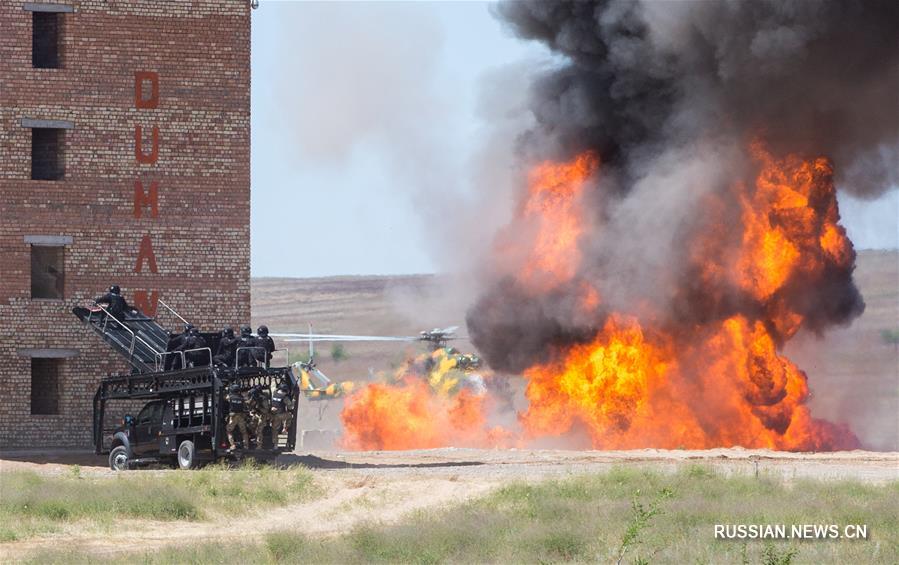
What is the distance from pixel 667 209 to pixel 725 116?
2682 mm

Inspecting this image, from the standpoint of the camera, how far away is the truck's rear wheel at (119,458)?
3272cm

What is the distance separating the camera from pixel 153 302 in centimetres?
3644

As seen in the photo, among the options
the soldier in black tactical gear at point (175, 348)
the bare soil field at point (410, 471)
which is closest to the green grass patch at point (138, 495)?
the bare soil field at point (410, 471)

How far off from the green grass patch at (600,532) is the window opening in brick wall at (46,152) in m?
15.9

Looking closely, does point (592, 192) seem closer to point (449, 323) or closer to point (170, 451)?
point (170, 451)

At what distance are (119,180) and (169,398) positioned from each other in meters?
6.76

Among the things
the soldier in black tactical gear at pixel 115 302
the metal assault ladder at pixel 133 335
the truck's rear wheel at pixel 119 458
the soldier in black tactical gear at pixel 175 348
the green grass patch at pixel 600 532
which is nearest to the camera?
the green grass patch at pixel 600 532

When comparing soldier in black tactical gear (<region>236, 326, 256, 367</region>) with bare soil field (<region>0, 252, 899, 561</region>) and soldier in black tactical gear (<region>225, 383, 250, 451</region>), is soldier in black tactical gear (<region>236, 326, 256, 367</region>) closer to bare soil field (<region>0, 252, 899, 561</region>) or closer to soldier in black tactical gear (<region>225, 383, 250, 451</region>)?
soldier in black tactical gear (<region>225, 383, 250, 451</region>)

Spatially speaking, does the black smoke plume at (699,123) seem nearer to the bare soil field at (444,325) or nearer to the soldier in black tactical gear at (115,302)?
the bare soil field at (444,325)

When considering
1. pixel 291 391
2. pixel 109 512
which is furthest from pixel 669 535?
pixel 291 391

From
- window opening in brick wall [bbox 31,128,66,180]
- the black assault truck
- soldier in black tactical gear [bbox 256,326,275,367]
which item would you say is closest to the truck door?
the black assault truck

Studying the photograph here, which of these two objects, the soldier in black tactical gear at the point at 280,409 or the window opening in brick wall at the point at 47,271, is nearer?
the soldier in black tactical gear at the point at 280,409

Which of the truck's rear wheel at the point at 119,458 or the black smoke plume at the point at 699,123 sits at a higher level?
the black smoke plume at the point at 699,123

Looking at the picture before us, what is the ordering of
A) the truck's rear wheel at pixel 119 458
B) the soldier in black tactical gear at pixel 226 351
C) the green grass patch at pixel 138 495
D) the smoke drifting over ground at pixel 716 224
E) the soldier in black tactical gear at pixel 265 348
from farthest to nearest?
the smoke drifting over ground at pixel 716 224, the truck's rear wheel at pixel 119 458, the soldier in black tactical gear at pixel 265 348, the soldier in black tactical gear at pixel 226 351, the green grass patch at pixel 138 495
